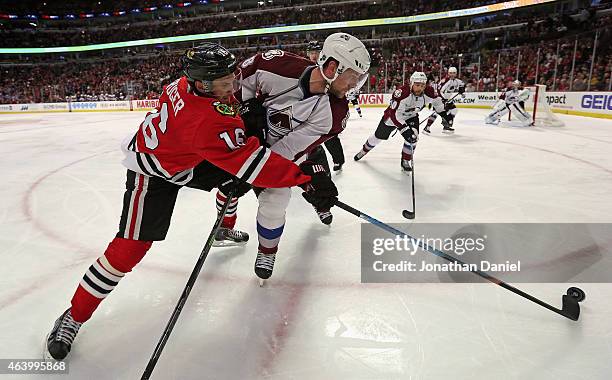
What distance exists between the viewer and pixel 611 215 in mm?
3006

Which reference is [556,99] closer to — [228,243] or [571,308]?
[571,308]

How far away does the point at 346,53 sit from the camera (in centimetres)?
184

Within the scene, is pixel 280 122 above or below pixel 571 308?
above

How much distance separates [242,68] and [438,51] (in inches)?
822

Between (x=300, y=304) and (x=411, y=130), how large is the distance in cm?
310

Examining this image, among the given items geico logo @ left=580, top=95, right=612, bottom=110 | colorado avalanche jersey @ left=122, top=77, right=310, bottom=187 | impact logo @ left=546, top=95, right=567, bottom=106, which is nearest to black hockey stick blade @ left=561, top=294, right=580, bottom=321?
colorado avalanche jersey @ left=122, top=77, right=310, bottom=187

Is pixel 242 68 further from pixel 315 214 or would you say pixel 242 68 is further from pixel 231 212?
pixel 315 214

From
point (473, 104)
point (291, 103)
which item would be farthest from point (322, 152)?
point (473, 104)

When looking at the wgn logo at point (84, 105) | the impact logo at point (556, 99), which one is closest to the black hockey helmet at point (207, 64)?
the impact logo at point (556, 99)

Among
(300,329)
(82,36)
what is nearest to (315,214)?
(300,329)

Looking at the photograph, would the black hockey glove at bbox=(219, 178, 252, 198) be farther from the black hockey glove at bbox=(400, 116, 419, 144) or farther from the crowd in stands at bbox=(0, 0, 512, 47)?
the crowd in stands at bbox=(0, 0, 512, 47)

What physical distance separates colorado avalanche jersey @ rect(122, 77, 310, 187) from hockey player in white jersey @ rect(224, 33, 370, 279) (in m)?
0.41

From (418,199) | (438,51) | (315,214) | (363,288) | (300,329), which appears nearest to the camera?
(300,329)

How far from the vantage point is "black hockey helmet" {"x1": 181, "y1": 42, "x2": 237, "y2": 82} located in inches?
57.9
